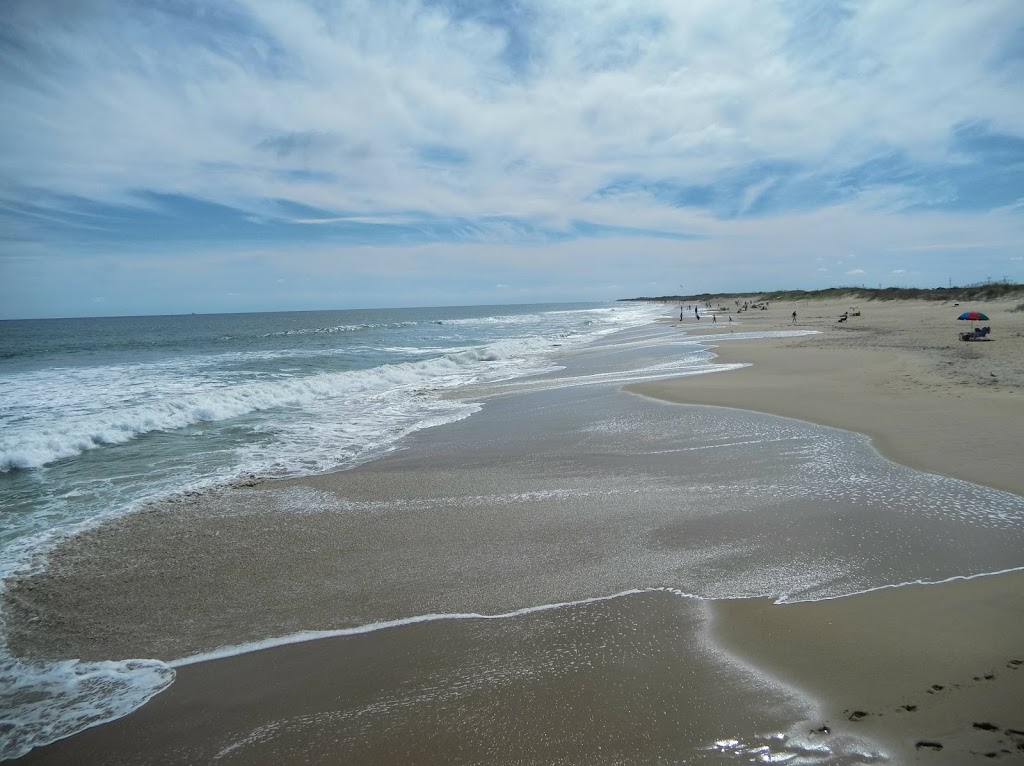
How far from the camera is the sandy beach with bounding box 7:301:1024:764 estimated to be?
309cm

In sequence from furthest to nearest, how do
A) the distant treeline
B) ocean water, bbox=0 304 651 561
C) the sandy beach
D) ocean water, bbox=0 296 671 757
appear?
the distant treeline → ocean water, bbox=0 304 651 561 → ocean water, bbox=0 296 671 757 → the sandy beach

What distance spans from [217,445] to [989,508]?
40.4ft

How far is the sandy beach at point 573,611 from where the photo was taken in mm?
3086

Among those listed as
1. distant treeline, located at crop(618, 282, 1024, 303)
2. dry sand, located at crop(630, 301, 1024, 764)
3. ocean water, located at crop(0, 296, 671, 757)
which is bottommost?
dry sand, located at crop(630, 301, 1024, 764)

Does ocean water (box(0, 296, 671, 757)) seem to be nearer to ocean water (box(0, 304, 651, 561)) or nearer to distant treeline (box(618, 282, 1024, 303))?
ocean water (box(0, 304, 651, 561))

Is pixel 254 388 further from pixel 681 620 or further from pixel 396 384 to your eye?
pixel 681 620

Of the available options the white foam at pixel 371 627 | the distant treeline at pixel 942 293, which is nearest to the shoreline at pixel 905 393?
the white foam at pixel 371 627

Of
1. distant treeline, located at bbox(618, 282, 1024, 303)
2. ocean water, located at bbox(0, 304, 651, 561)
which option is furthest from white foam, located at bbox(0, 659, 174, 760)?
distant treeline, located at bbox(618, 282, 1024, 303)

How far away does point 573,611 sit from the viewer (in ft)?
14.3

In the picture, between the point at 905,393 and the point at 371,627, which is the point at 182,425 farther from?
the point at 905,393

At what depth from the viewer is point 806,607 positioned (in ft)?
13.8

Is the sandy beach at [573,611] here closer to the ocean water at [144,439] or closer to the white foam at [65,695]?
the white foam at [65,695]

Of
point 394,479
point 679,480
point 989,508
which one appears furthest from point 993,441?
point 394,479

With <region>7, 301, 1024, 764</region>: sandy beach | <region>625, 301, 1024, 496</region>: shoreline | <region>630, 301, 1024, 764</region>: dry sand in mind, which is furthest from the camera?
<region>625, 301, 1024, 496</region>: shoreline
